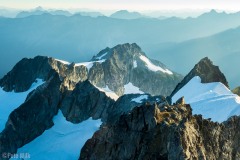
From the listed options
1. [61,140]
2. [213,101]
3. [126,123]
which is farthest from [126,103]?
[126,123]

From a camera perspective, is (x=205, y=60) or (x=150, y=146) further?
(x=205, y=60)

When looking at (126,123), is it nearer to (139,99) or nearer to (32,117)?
(139,99)

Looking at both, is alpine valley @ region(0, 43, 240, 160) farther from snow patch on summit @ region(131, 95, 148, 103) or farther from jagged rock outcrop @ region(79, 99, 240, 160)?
snow patch on summit @ region(131, 95, 148, 103)

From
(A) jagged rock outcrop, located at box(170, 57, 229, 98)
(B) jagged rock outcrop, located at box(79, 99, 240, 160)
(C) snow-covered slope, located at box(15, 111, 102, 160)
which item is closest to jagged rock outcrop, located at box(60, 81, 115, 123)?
(C) snow-covered slope, located at box(15, 111, 102, 160)

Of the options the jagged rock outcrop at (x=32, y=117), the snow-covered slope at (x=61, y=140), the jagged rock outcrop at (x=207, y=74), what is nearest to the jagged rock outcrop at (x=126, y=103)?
the snow-covered slope at (x=61, y=140)

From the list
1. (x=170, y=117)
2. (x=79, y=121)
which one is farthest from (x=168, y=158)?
(x=79, y=121)

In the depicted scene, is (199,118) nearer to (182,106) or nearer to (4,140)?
(182,106)
